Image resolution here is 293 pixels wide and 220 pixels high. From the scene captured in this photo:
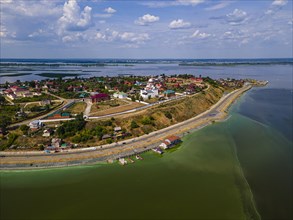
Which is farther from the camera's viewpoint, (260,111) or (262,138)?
(260,111)

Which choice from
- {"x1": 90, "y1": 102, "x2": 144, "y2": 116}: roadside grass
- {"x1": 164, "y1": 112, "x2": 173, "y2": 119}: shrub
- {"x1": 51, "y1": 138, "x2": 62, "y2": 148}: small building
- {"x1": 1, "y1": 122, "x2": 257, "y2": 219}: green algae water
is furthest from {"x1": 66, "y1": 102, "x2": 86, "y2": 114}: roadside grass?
{"x1": 1, "y1": 122, "x2": 257, "y2": 219}: green algae water

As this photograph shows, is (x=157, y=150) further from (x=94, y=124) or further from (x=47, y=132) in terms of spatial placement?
(x=47, y=132)

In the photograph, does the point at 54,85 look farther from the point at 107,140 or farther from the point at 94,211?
the point at 94,211

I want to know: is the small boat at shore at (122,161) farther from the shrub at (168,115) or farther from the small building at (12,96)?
the small building at (12,96)

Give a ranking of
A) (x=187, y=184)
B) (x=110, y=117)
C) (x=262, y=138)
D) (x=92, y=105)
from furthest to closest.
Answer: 1. (x=92, y=105)
2. (x=110, y=117)
3. (x=262, y=138)
4. (x=187, y=184)

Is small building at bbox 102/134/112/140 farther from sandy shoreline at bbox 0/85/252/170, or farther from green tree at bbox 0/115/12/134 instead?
green tree at bbox 0/115/12/134

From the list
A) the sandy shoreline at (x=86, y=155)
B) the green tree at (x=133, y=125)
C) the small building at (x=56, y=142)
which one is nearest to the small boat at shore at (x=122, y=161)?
the sandy shoreline at (x=86, y=155)

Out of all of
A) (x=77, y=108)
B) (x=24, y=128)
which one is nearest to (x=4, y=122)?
(x=24, y=128)

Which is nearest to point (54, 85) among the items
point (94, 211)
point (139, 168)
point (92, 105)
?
point (92, 105)
